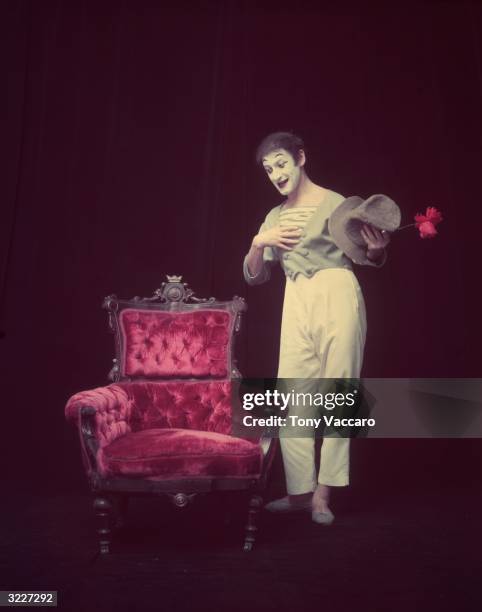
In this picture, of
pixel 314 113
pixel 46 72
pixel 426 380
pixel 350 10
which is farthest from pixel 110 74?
pixel 426 380

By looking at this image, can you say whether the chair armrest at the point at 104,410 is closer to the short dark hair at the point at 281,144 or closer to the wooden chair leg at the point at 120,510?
the wooden chair leg at the point at 120,510

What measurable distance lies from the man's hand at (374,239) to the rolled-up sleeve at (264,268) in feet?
1.59

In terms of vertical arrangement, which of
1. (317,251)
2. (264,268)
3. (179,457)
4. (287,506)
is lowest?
(287,506)

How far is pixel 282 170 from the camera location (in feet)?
11.4

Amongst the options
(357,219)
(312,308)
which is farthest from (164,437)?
(357,219)

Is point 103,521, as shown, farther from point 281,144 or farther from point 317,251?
point 281,144

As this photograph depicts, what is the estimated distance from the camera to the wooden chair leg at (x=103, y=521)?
2.57 meters

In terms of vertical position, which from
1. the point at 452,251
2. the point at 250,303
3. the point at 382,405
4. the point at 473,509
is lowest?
the point at 473,509

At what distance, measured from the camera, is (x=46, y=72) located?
371cm

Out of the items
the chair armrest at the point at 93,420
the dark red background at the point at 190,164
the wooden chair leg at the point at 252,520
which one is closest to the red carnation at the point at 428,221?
the dark red background at the point at 190,164

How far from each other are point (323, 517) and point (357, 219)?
4.48 feet

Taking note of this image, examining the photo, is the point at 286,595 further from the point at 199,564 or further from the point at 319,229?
the point at 319,229

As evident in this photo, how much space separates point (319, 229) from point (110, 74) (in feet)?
4.82

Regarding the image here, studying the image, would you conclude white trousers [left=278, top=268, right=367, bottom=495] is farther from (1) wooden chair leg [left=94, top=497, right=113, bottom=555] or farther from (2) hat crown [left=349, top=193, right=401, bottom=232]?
(1) wooden chair leg [left=94, top=497, right=113, bottom=555]
